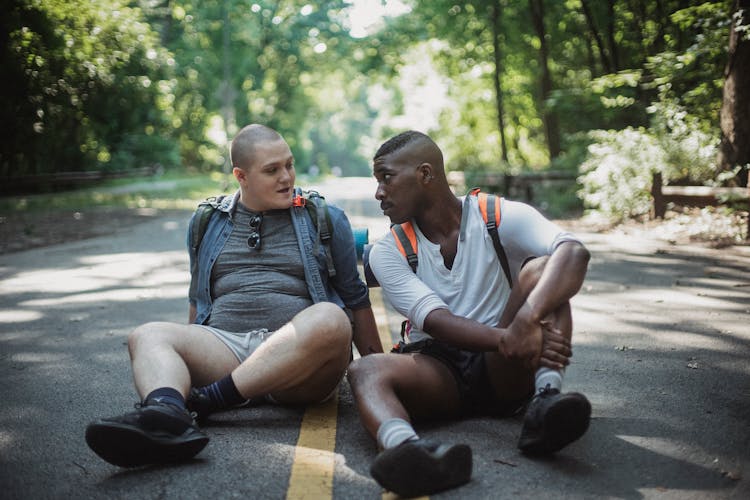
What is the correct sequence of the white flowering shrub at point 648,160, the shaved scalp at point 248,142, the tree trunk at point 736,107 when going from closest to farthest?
the shaved scalp at point 248,142 < the tree trunk at point 736,107 < the white flowering shrub at point 648,160

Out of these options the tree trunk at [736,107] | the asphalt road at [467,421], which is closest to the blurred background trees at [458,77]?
the tree trunk at [736,107]

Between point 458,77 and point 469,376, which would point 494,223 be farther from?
point 458,77

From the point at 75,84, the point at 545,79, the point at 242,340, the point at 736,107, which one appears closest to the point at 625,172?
the point at 736,107

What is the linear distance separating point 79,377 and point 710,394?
384 centimetres

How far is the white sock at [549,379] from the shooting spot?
128 inches

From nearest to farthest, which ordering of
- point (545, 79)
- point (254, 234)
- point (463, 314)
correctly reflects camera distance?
point (463, 314)
point (254, 234)
point (545, 79)

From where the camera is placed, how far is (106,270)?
10.0 metres

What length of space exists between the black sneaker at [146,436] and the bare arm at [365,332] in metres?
1.22

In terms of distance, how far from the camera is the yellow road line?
304cm

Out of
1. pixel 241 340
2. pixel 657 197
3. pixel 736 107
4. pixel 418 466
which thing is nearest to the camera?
pixel 418 466

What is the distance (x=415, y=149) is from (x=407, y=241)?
46 centimetres

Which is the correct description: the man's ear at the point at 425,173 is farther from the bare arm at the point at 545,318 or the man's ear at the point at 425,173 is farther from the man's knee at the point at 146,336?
the man's knee at the point at 146,336

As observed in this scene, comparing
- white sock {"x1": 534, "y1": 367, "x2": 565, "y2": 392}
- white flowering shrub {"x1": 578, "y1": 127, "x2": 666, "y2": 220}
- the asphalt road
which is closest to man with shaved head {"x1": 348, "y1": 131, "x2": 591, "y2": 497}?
white sock {"x1": 534, "y1": 367, "x2": 565, "y2": 392}

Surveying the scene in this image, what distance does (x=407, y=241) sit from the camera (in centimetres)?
385
